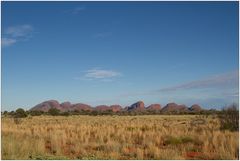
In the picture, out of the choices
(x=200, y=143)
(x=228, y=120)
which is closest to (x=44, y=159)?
(x=200, y=143)

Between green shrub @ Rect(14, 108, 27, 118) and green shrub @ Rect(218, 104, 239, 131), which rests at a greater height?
green shrub @ Rect(14, 108, 27, 118)

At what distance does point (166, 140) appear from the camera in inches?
690

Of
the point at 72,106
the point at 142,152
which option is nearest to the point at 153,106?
the point at 72,106

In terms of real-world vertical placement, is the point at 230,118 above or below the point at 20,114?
below

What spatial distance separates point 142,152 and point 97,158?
1849 millimetres

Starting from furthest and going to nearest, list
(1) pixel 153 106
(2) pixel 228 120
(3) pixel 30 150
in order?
(1) pixel 153 106 → (2) pixel 228 120 → (3) pixel 30 150

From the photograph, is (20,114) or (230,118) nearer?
(230,118)

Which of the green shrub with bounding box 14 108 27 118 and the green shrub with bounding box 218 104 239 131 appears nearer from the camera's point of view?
the green shrub with bounding box 218 104 239 131

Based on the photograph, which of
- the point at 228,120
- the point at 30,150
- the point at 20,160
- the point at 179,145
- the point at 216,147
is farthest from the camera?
the point at 228,120

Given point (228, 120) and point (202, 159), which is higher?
point (228, 120)

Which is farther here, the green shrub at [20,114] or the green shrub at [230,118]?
the green shrub at [20,114]

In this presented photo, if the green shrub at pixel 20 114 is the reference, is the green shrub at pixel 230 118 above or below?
below

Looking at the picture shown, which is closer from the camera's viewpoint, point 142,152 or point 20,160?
point 20,160

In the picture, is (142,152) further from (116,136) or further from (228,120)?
(228,120)
